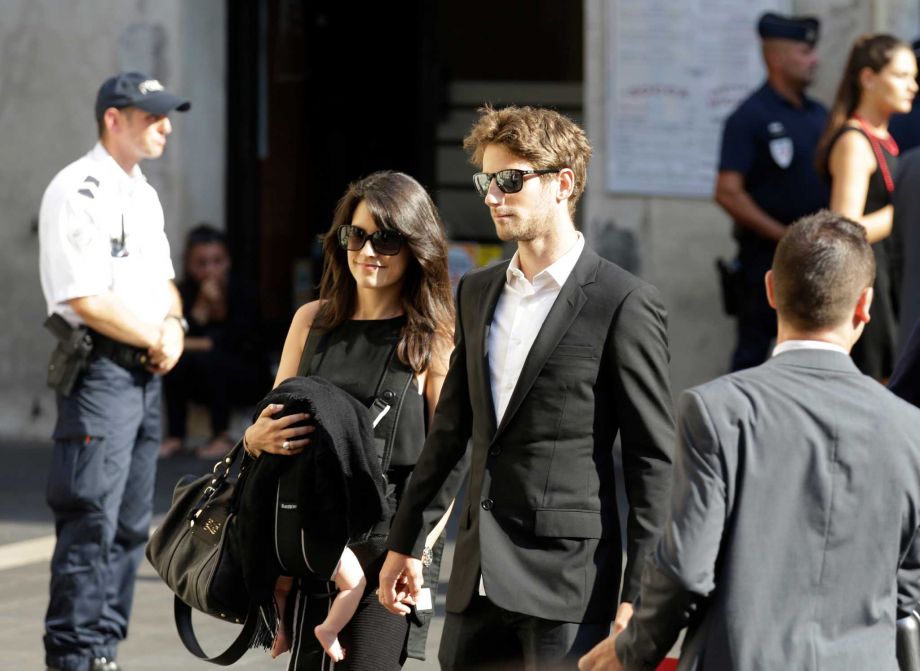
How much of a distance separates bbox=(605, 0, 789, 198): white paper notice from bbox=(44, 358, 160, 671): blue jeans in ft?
15.3

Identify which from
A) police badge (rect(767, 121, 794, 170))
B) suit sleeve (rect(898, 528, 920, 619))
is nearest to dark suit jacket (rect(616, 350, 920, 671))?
suit sleeve (rect(898, 528, 920, 619))

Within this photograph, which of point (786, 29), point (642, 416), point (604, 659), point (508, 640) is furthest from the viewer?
point (786, 29)

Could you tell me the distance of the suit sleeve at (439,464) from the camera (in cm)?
397

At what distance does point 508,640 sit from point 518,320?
0.74m

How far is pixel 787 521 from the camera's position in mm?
2883

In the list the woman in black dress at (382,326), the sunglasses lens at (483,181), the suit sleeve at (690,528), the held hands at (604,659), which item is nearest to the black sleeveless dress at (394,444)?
the woman in black dress at (382,326)

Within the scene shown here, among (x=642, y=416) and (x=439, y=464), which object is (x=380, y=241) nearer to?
(x=439, y=464)

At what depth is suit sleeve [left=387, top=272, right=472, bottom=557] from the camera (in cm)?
397

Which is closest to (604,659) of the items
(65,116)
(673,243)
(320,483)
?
(320,483)

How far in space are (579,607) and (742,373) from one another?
3.06 ft

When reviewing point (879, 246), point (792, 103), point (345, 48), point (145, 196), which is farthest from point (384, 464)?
point (345, 48)

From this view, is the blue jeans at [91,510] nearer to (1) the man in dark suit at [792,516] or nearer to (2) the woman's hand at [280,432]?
(2) the woman's hand at [280,432]

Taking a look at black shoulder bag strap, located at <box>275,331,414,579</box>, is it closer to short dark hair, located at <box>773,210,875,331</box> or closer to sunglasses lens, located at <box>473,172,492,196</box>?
sunglasses lens, located at <box>473,172,492,196</box>

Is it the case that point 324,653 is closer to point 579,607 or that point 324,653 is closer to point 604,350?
point 579,607
